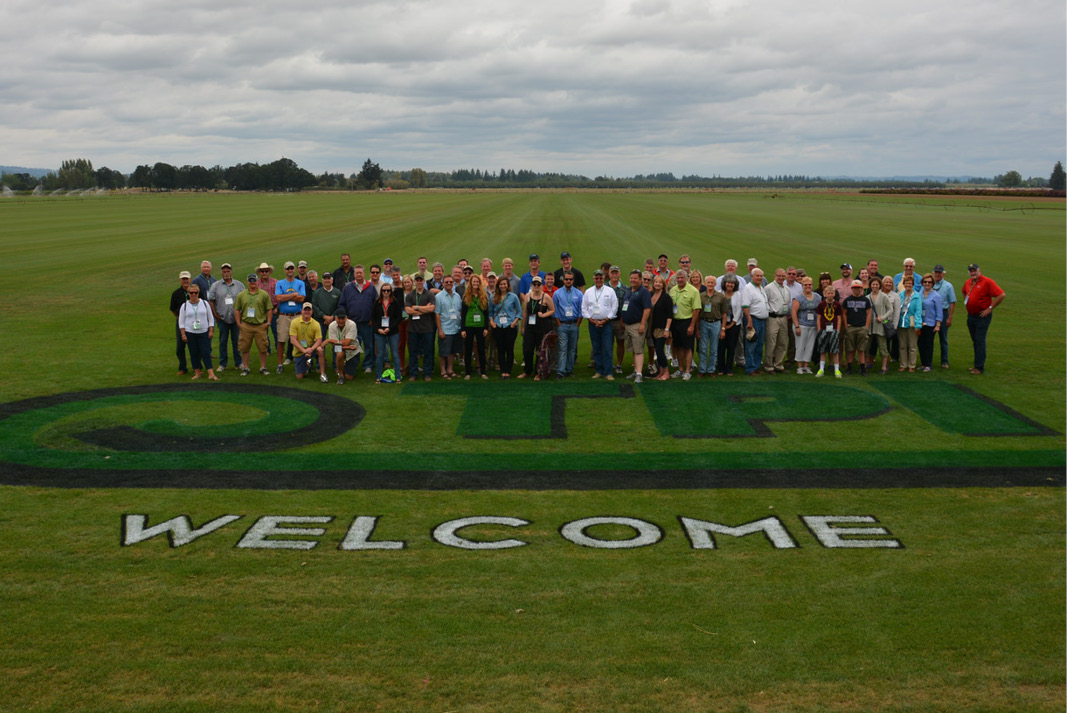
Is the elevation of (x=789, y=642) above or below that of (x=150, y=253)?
below

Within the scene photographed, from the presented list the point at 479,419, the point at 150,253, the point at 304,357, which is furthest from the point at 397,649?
the point at 150,253

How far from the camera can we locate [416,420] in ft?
40.8

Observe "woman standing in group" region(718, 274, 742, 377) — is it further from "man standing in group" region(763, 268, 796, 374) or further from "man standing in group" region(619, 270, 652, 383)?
"man standing in group" region(619, 270, 652, 383)

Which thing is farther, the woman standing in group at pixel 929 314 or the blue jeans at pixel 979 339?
the blue jeans at pixel 979 339

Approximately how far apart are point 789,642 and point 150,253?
36508 mm

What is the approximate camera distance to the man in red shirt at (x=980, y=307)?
49.9ft

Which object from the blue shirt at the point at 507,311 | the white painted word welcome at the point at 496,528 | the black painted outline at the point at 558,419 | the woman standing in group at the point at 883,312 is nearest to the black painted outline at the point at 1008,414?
the woman standing in group at the point at 883,312

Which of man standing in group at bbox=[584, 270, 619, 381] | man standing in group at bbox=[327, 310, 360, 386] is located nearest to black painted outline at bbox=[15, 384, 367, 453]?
man standing in group at bbox=[327, 310, 360, 386]

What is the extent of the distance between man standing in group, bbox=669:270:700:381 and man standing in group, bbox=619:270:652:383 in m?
0.52

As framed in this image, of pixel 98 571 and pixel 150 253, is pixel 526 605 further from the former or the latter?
pixel 150 253

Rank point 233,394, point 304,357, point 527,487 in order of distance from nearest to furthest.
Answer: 1. point 527,487
2. point 233,394
3. point 304,357

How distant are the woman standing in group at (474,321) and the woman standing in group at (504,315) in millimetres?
183

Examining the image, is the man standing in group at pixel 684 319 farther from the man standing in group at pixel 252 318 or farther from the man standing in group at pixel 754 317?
the man standing in group at pixel 252 318

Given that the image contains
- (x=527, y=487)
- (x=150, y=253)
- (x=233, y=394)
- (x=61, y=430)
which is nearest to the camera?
(x=527, y=487)
